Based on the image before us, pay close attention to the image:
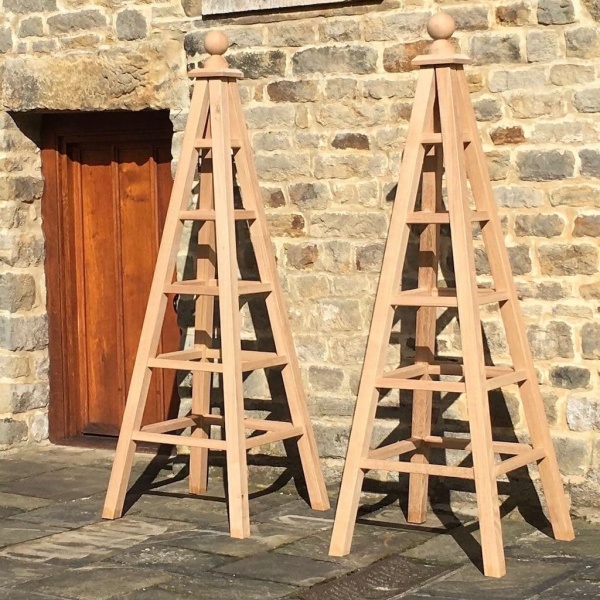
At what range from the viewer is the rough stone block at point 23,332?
7312 millimetres

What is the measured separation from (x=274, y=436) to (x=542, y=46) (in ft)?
6.21

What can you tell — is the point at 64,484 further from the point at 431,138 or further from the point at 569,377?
the point at 431,138

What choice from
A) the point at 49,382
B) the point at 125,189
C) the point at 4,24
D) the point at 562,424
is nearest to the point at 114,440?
the point at 49,382

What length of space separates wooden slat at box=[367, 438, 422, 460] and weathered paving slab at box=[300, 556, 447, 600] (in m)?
0.38

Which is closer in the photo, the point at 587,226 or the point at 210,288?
the point at 587,226

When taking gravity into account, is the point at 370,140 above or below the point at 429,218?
above

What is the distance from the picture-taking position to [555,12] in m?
5.59

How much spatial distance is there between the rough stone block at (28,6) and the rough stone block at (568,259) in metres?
2.84

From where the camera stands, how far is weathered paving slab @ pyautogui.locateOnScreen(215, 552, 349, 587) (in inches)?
194

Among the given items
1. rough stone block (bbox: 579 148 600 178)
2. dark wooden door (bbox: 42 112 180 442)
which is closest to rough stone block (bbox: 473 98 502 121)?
rough stone block (bbox: 579 148 600 178)

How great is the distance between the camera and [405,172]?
518 centimetres

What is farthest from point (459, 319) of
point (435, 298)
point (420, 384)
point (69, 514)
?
point (69, 514)

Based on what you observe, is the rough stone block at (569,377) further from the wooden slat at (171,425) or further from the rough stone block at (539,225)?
the wooden slat at (171,425)

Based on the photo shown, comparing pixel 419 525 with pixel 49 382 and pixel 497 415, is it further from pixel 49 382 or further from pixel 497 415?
pixel 49 382
